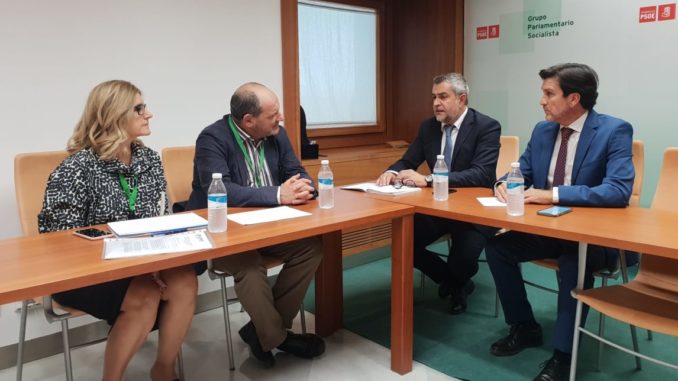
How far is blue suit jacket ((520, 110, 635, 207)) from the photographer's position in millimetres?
2163

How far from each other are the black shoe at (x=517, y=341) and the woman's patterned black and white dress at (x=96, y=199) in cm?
160

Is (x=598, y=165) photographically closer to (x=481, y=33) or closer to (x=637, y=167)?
(x=637, y=167)

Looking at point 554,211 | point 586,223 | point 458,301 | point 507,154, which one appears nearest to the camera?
point 586,223

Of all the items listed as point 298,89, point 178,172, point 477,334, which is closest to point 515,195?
point 477,334

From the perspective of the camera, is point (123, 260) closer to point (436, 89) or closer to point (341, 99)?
point (436, 89)

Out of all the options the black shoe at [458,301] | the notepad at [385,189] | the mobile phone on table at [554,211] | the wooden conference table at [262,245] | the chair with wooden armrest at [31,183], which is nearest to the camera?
the wooden conference table at [262,245]

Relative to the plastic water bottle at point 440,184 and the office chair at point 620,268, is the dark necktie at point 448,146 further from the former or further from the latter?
the office chair at point 620,268

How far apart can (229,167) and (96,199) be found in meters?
0.60

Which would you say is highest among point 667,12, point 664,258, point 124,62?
point 667,12

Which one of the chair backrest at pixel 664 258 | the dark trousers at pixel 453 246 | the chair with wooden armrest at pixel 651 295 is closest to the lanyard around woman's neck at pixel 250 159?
the dark trousers at pixel 453 246

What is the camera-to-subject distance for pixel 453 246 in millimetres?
2945

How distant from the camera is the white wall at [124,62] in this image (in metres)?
2.49

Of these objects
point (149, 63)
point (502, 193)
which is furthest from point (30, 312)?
point (502, 193)

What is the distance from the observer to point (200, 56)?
3100mm
